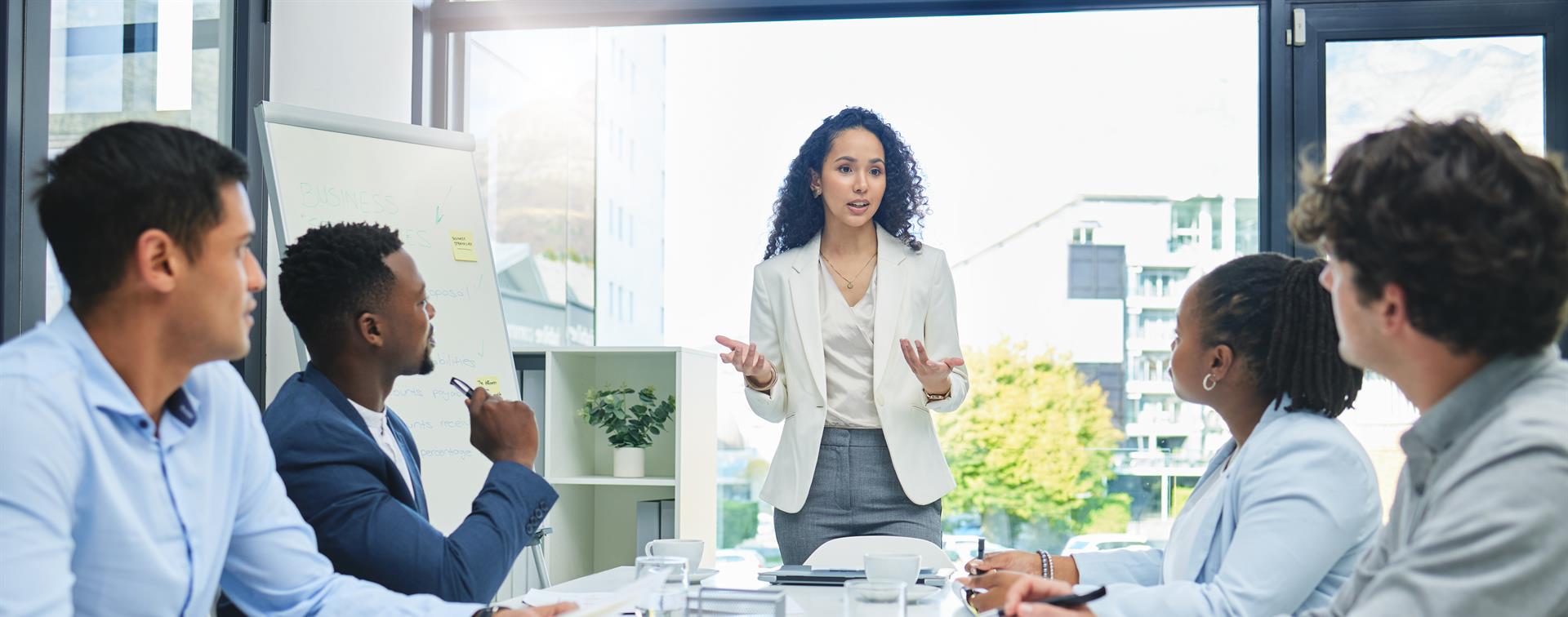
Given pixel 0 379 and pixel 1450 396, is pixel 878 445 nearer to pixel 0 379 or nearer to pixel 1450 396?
pixel 1450 396

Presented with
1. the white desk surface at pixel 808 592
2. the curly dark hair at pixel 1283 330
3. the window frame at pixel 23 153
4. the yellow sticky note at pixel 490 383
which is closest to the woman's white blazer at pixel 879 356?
the white desk surface at pixel 808 592

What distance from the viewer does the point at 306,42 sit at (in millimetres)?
3762

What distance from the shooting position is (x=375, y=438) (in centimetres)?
186

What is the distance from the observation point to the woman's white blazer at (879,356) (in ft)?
9.46

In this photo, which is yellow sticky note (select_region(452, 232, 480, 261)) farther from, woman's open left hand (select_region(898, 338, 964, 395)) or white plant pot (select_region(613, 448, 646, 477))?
woman's open left hand (select_region(898, 338, 964, 395))

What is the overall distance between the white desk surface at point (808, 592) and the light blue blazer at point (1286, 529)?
34 centimetres

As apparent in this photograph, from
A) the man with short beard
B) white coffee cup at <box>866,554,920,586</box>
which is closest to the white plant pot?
the man with short beard

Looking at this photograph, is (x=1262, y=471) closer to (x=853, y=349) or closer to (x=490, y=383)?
(x=853, y=349)

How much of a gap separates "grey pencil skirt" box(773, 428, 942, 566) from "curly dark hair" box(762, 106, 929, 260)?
0.57 metres

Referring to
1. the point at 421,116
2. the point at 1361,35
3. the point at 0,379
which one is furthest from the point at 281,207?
the point at 1361,35

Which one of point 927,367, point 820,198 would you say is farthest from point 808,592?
point 820,198

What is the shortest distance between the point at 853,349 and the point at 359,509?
5.03 ft

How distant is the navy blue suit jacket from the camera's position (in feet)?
5.50

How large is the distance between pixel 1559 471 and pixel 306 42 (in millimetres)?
3627
